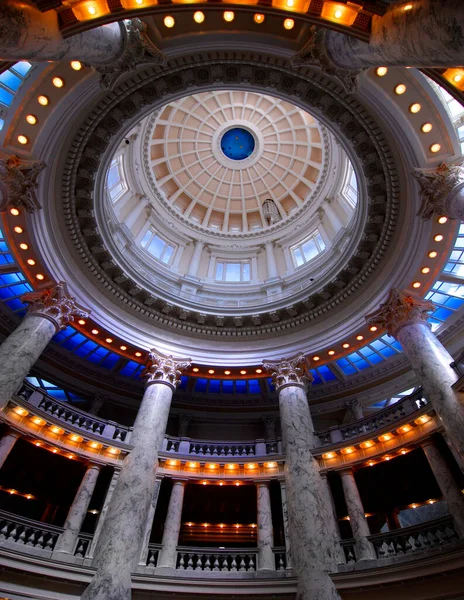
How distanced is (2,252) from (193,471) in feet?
43.1

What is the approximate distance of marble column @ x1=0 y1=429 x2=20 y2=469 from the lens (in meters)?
14.0

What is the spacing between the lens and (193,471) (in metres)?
17.0

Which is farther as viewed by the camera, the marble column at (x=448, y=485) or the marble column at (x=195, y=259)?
the marble column at (x=195, y=259)

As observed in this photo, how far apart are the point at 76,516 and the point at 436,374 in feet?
46.2

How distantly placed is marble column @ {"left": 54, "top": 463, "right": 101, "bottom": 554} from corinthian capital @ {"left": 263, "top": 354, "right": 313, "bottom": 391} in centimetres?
887

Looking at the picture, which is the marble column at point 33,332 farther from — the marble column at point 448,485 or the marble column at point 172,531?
the marble column at point 448,485

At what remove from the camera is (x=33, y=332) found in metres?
15.8

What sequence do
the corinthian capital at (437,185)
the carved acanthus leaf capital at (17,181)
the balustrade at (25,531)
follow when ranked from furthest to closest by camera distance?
the carved acanthus leaf capital at (17,181), the corinthian capital at (437,185), the balustrade at (25,531)

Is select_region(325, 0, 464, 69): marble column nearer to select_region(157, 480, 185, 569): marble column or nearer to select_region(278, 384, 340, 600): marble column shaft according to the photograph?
select_region(278, 384, 340, 600): marble column shaft

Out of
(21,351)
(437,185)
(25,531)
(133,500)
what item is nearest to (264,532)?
(133,500)

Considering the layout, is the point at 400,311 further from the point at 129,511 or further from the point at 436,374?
the point at 129,511

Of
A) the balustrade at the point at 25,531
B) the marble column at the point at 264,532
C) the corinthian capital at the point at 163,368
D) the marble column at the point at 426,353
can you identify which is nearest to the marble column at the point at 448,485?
the marble column at the point at 426,353

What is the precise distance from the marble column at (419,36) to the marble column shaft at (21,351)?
14873 mm

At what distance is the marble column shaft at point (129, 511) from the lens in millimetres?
11750
